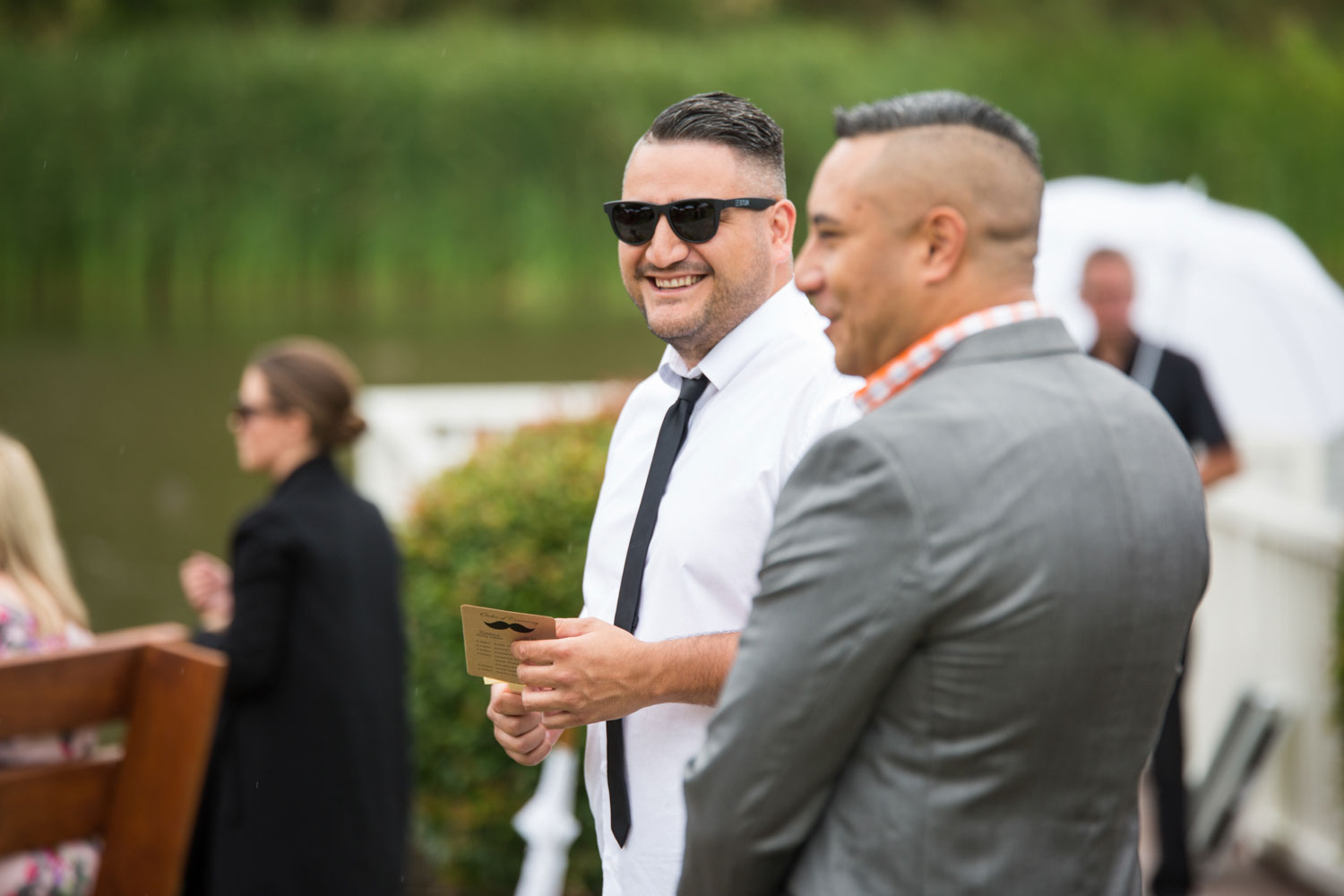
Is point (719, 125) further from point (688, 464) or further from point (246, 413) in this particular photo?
point (246, 413)

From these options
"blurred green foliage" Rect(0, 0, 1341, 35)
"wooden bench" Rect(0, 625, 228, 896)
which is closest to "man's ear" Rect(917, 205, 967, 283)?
"wooden bench" Rect(0, 625, 228, 896)

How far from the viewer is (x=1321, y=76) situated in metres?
22.2

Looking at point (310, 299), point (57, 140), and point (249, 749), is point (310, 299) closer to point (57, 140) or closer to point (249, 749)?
point (57, 140)

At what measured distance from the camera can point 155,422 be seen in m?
13.2

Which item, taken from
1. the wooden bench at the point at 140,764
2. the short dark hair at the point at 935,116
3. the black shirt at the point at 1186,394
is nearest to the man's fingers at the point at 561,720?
the short dark hair at the point at 935,116

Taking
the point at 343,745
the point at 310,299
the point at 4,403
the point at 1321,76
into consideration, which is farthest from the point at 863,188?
the point at 1321,76

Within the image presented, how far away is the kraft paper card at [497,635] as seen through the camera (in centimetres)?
196

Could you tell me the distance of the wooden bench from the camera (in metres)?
3.29

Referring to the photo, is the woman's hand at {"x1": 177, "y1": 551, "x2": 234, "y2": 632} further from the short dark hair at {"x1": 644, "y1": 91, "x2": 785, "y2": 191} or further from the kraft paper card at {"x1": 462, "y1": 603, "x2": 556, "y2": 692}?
the short dark hair at {"x1": 644, "y1": 91, "x2": 785, "y2": 191}

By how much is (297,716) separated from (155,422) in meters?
10.1

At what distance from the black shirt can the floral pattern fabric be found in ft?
11.4

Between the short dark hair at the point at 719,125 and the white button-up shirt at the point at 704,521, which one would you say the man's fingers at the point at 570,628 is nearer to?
the white button-up shirt at the point at 704,521

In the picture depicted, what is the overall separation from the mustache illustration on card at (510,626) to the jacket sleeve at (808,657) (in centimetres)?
40

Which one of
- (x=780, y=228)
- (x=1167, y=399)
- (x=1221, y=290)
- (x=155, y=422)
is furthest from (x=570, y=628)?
(x=155, y=422)
